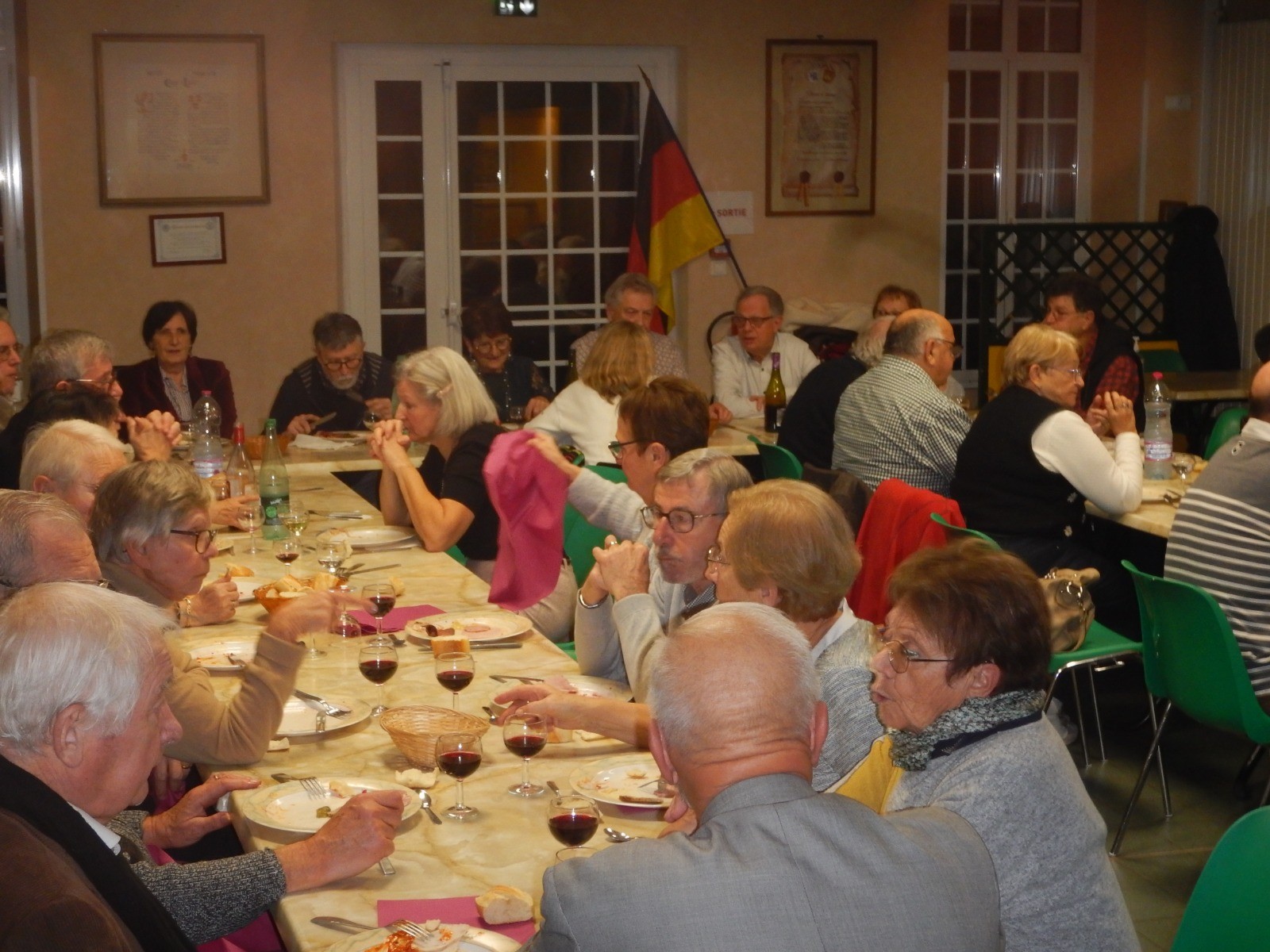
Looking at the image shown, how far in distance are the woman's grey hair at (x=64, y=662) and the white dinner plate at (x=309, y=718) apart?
2.88 ft

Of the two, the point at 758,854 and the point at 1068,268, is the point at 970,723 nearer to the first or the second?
the point at 758,854

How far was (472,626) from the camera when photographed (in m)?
3.44

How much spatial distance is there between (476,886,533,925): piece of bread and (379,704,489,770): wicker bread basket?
1.69 ft

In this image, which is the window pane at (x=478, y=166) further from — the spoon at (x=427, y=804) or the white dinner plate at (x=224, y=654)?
the spoon at (x=427, y=804)

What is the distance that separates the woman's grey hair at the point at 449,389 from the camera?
4.57 m

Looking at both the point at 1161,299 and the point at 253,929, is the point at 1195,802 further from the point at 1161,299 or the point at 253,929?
the point at 1161,299

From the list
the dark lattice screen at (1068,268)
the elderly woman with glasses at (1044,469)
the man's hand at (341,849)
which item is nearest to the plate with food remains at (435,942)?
the man's hand at (341,849)

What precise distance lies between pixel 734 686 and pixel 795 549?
1002 millimetres

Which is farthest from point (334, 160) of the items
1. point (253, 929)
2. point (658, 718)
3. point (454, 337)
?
point (658, 718)

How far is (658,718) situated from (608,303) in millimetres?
5951

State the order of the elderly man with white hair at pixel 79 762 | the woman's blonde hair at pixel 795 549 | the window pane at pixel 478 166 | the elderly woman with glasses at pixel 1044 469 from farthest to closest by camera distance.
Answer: the window pane at pixel 478 166
the elderly woman with glasses at pixel 1044 469
the woman's blonde hair at pixel 795 549
the elderly man with white hair at pixel 79 762

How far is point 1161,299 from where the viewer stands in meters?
9.41

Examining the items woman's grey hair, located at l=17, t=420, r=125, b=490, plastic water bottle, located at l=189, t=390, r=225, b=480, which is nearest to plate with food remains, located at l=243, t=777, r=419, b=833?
woman's grey hair, located at l=17, t=420, r=125, b=490

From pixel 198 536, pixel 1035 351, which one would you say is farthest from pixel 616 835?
pixel 1035 351
